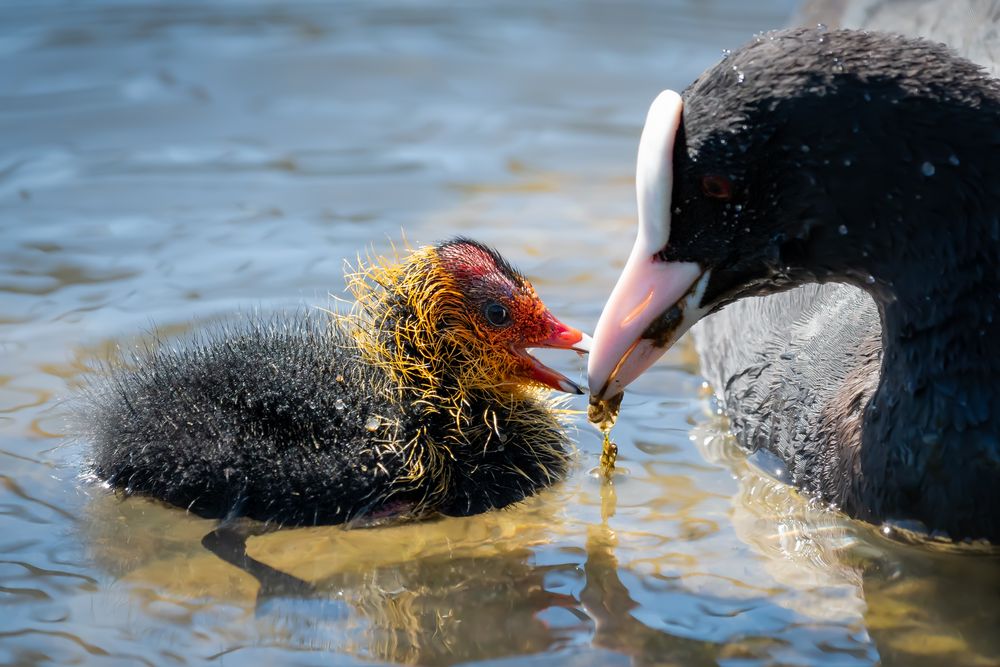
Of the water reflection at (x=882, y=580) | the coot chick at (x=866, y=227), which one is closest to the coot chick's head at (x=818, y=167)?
the coot chick at (x=866, y=227)

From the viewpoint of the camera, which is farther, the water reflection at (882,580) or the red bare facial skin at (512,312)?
the red bare facial skin at (512,312)

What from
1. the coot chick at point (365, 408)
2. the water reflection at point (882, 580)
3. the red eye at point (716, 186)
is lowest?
the water reflection at point (882, 580)

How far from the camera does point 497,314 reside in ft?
10.9

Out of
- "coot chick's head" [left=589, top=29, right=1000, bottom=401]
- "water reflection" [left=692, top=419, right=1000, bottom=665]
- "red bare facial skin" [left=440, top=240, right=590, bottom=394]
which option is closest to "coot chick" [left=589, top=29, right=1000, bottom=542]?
"coot chick's head" [left=589, top=29, right=1000, bottom=401]

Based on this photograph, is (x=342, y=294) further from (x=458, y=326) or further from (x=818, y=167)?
(x=818, y=167)

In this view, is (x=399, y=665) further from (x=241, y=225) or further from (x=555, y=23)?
(x=555, y=23)

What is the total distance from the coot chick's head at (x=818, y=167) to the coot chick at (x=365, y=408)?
0.68 metres

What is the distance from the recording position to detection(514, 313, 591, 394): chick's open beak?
3387mm

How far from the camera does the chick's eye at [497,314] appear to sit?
3.33 meters

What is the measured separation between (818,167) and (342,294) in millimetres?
1962

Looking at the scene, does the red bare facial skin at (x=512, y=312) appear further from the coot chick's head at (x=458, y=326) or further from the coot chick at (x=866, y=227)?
the coot chick at (x=866, y=227)

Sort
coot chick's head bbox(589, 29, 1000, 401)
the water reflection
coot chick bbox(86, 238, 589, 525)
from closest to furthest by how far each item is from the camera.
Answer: coot chick's head bbox(589, 29, 1000, 401) → the water reflection → coot chick bbox(86, 238, 589, 525)

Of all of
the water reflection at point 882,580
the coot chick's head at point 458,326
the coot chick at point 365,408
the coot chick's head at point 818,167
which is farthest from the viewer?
the coot chick's head at point 458,326

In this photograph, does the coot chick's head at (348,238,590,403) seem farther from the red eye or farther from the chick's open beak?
the red eye
